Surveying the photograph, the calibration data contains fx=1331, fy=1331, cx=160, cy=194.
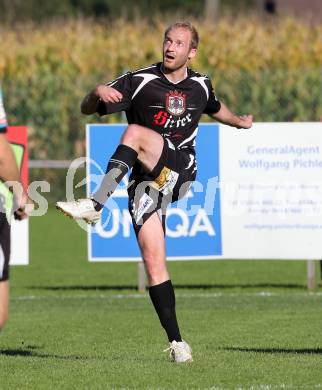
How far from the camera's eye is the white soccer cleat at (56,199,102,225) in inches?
343

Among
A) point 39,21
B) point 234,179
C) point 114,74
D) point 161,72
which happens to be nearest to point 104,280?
point 234,179

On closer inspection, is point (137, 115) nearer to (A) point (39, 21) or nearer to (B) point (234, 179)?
(B) point (234, 179)

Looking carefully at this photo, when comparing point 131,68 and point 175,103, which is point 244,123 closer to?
point 175,103

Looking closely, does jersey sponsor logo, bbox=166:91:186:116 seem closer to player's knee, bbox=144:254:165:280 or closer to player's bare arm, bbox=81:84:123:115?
player's bare arm, bbox=81:84:123:115

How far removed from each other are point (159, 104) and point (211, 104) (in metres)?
0.56

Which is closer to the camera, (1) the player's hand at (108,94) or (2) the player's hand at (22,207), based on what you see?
(2) the player's hand at (22,207)

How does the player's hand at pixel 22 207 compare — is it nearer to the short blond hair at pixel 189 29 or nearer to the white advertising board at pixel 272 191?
the short blond hair at pixel 189 29

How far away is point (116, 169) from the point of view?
873 cm

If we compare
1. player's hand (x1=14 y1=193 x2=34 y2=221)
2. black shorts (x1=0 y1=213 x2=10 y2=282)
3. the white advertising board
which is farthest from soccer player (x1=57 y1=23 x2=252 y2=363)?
the white advertising board

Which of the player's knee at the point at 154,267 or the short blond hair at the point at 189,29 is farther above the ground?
the short blond hair at the point at 189,29

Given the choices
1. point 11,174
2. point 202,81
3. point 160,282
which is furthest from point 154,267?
point 11,174

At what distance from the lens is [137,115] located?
9.18 metres

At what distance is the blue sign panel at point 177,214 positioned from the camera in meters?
14.4

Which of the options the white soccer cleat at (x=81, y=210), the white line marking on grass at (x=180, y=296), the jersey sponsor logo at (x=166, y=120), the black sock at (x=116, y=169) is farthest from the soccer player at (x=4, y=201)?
the white line marking on grass at (x=180, y=296)
